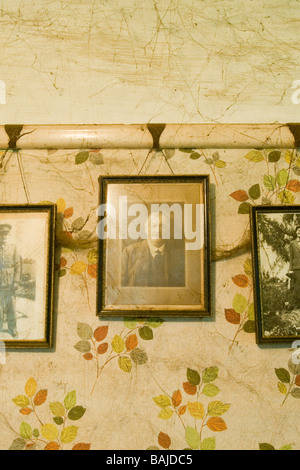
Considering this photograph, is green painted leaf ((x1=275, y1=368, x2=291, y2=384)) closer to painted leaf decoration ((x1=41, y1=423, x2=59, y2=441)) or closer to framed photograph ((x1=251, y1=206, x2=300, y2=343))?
framed photograph ((x1=251, y1=206, x2=300, y2=343))

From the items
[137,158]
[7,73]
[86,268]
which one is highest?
[7,73]

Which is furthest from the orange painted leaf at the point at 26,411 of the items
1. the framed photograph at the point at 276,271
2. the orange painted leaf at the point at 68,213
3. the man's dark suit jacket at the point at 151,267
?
the framed photograph at the point at 276,271

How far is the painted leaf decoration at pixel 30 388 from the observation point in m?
1.06

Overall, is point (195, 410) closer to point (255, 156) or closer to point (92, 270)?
point (92, 270)

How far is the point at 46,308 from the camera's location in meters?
1.06

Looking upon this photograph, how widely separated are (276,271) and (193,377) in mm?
400

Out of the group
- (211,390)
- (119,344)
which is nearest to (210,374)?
(211,390)

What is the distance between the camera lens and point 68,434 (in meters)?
1.04

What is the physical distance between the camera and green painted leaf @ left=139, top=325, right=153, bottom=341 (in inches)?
42.1

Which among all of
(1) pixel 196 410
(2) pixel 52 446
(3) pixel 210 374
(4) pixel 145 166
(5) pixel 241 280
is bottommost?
(2) pixel 52 446

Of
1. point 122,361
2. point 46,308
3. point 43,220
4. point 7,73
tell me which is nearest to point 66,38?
point 7,73

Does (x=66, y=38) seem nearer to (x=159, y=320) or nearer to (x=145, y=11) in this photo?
(x=145, y=11)

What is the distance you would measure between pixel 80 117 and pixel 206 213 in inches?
20.7

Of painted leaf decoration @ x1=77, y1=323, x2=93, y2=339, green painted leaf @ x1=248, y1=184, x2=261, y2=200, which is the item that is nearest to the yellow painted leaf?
painted leaf decoration @ x1=77, y1=323, x2=93, y2=339
